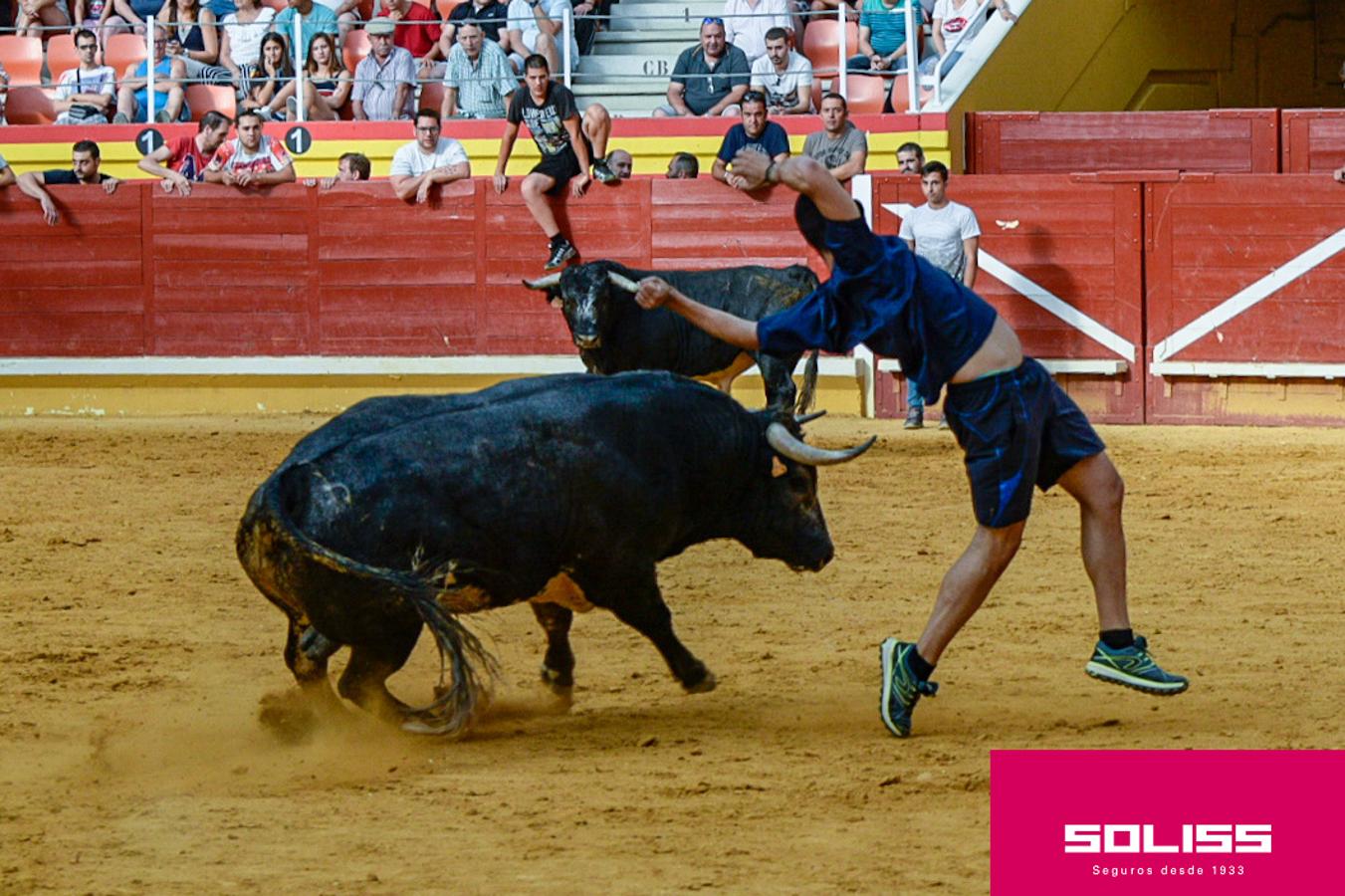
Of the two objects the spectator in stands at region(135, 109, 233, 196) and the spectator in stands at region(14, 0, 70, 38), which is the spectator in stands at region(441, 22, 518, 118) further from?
the spectator in stands at region(14, 0, 70, 38)

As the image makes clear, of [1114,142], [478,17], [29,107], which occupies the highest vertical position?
[478,17]

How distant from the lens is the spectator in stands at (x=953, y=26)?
14.4 metres

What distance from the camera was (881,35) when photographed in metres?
14.6

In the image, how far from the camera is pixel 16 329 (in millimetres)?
13969

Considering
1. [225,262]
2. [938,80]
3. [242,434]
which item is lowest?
[242,434]

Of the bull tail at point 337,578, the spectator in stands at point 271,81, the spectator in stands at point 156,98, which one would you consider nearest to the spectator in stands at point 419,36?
the spectator in stands at point 271,81

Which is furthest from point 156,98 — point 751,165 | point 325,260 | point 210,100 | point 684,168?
point 751,165

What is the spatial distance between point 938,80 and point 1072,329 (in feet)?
8.38

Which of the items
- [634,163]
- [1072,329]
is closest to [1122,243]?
[1072,329]

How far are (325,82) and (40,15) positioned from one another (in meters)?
2.97

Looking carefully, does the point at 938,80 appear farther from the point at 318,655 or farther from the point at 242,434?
the point at 318,655

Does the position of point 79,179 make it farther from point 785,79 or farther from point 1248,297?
point 1248,297

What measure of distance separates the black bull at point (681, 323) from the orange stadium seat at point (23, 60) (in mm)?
7647

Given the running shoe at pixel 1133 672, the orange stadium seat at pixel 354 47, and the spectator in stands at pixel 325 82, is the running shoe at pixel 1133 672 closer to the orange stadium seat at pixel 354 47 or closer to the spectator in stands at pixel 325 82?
the spectator in stands at pixel 325 82
